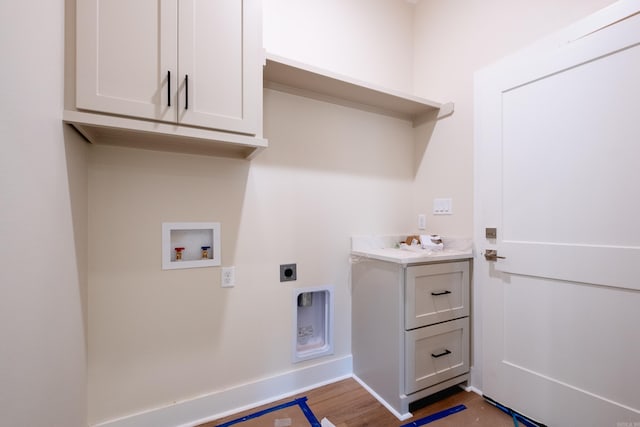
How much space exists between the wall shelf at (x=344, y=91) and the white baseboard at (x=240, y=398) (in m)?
1.96

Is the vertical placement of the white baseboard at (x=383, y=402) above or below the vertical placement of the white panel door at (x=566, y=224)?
below

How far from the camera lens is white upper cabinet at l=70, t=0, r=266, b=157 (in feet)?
3.49

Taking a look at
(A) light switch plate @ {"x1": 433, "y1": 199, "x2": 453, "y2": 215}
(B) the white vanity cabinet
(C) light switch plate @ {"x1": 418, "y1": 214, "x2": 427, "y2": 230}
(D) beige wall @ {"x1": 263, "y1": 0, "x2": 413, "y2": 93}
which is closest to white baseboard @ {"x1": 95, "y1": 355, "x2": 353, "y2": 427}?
(B) the white vanity cabinet

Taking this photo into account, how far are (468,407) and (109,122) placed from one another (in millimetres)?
2481

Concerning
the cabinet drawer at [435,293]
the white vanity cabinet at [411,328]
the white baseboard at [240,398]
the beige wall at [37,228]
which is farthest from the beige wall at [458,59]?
the beige wall at [37,228]

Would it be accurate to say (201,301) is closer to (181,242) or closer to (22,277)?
(181,242)

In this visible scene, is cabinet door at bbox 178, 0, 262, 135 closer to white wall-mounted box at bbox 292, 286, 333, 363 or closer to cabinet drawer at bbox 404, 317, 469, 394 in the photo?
white wall-mounted box at bbox 292, 286, 333, 363

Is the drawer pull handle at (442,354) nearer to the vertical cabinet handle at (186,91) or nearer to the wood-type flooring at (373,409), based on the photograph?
the wood-type flooring at (373,409)

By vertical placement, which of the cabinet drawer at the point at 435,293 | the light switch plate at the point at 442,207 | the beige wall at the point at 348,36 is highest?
the beige wall at the point at 348,36

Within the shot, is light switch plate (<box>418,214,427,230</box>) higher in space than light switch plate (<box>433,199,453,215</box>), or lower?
lower

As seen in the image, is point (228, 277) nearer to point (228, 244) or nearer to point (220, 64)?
point (228, 244)

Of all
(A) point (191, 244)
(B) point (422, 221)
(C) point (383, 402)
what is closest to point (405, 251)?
(B) point (422, 221)

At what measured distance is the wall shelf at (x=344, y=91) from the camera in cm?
162

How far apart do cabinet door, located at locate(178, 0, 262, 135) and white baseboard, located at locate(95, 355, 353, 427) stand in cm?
156
